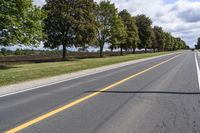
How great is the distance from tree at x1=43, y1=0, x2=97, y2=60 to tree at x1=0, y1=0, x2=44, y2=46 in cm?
1472

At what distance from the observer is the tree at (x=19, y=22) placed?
83.5ft

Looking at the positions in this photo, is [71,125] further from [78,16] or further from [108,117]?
[78,16]

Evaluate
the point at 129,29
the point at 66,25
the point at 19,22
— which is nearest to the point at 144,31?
the point at 129,29

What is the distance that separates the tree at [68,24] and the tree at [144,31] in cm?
4697

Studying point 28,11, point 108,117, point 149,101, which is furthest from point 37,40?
point 108,117

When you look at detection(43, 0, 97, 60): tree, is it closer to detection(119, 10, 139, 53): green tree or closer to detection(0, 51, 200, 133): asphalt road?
detection(119, 10, 139, 53): green tree

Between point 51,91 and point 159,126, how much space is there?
645 cm

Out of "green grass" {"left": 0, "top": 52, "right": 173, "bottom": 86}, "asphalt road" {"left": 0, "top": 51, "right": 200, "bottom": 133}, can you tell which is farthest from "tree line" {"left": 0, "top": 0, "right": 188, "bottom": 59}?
"asphalt road" {"left": 0, "top": 51, "right": 200, "bottom": 133}

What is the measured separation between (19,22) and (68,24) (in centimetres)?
1758

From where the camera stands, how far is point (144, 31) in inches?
3637

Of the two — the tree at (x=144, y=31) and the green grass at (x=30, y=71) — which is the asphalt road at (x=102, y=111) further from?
the tree at (x=144, y=31)

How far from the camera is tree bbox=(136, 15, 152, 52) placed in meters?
91.3

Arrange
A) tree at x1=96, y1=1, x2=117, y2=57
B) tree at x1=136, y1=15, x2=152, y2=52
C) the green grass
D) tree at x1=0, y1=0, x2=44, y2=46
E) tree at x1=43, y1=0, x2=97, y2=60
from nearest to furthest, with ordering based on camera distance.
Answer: the green grass, tree at x1=0, y1=0, x2=44, y2=46, tree at x1=43, y1=0, x2=97, y2=60, tree at x1=96, y1=1, x2=117, y2=57, tree at x1=136, y1=15, x2=152, y2=52

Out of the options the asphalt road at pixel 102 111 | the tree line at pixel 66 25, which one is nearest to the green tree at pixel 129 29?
the tree line at pixel 66 25
